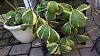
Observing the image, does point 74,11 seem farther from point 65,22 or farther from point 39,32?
point 39,32

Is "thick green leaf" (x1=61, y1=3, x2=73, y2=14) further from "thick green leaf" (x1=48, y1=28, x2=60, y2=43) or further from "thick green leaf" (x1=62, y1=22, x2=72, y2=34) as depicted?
"thick green leaf" (x1=48, y1=28, x2=60, y2=43)

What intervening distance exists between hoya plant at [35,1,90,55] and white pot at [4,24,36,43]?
363 millimetres

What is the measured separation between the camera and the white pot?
226 cm

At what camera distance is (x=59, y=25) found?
6.72 feet

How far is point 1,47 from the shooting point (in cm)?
247

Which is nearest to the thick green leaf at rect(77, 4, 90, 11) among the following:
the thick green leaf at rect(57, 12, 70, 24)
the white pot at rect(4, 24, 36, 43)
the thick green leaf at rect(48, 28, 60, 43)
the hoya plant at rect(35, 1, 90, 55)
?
the hoya plant at rect(35, 1, 90, 55)

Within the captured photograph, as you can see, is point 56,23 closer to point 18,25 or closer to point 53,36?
point 53,36

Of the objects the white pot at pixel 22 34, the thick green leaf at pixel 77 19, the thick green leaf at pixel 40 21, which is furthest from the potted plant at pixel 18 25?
the thick green leaf at pixel 77 19

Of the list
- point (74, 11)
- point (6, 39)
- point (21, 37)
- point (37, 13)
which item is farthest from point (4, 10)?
point (74, 11)

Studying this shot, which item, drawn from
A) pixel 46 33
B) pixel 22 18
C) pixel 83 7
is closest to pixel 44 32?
pixel 46 33

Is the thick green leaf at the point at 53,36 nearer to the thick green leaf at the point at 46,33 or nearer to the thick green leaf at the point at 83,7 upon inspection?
the thick green leaf at the point at 46,33

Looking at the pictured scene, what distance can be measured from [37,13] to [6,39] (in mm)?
774

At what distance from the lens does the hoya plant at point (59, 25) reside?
184cm

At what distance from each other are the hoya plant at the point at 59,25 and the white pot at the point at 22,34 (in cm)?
36
